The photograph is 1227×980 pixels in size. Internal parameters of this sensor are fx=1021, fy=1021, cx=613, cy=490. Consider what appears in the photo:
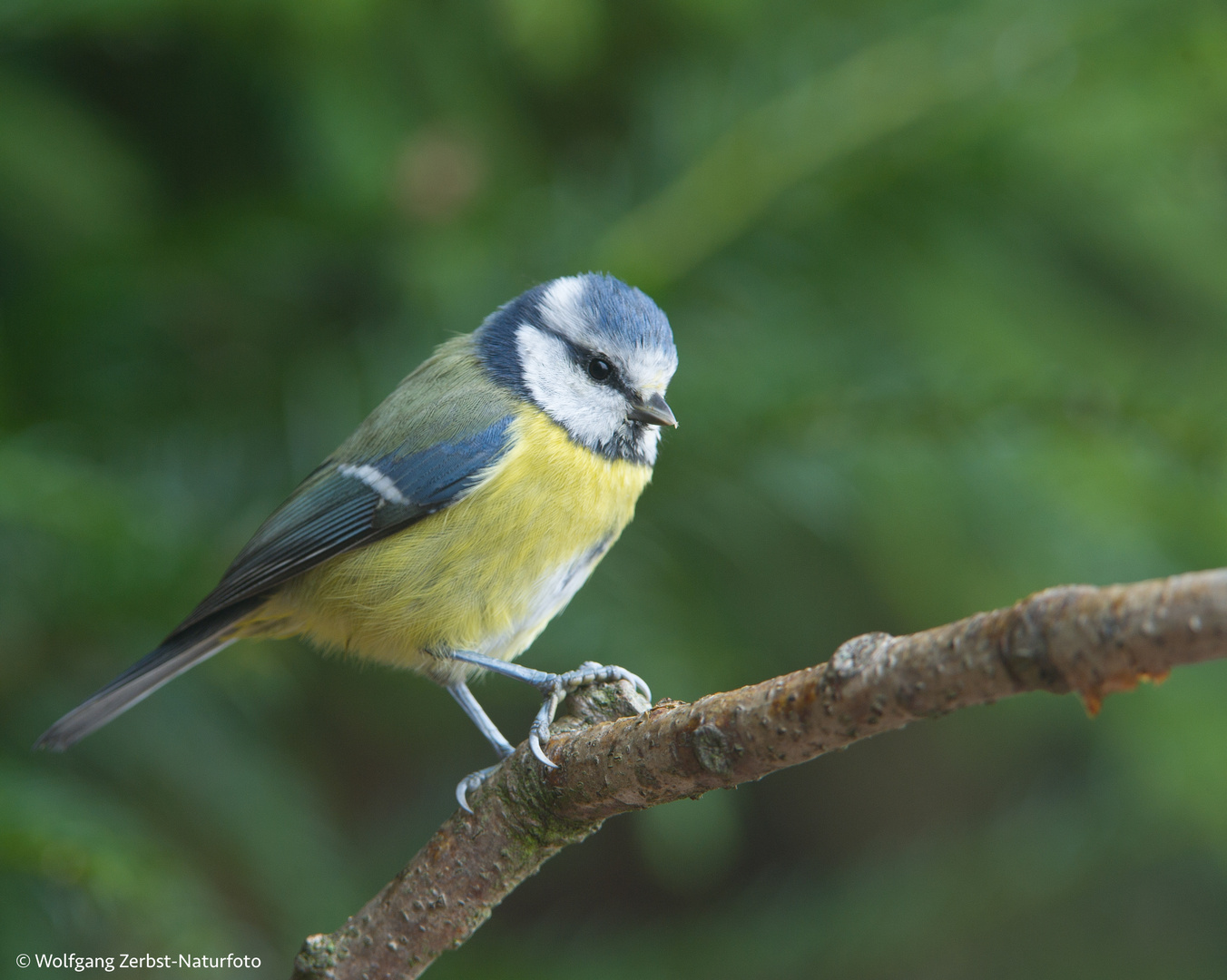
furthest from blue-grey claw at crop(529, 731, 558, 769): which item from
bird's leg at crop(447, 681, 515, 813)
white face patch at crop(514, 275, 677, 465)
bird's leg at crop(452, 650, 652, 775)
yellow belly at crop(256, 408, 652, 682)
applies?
white face patch at crop(514, 275, 677, 465)

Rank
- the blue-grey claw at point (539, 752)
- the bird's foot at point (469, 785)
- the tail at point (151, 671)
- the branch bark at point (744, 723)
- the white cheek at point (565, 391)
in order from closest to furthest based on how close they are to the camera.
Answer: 1. the branch bark at point (744, 723)
2. the blue-grey claw at point (539, 752)
3. the bird's foot at point (469, 785)
4. the tail at point (151, 671)
5. the white cheek at point (565, 391)

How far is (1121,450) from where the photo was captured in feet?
3.27

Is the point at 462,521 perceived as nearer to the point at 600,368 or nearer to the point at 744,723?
the point at 600,368

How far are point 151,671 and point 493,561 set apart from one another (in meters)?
0.36

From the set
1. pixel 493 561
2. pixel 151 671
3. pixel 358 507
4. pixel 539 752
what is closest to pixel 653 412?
pixel 493 561

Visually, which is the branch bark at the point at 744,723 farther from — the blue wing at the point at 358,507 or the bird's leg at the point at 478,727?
the blue wing at the point at 358,507

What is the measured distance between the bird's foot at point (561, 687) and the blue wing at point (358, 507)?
0.26m

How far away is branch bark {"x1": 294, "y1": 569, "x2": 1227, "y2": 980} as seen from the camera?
0.41 m

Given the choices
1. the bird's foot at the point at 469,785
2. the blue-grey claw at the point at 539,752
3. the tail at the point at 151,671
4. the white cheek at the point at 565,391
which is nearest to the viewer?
the blue-grey claw at the point at 539,752

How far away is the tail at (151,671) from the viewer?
96cm

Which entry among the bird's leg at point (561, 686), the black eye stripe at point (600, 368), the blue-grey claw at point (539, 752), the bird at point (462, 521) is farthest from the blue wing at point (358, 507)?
the blue-grey claw at point (539, 752)

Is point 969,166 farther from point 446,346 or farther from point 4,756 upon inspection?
point 4,756

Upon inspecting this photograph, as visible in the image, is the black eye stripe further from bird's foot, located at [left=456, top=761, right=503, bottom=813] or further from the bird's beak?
bird's foot, located at [left=456, top=761, right=503, bottom=813]

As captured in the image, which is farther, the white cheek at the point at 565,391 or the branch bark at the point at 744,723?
the white cheek at the point at 565,391
